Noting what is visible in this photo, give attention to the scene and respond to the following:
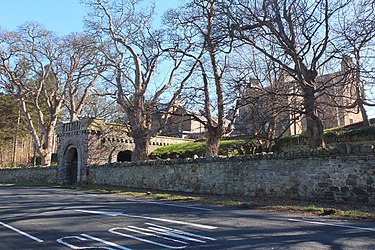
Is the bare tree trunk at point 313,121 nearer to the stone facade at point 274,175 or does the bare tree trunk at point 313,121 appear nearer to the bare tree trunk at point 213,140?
the stone facade at point 274,175

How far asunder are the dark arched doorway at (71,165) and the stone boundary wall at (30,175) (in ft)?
5.42

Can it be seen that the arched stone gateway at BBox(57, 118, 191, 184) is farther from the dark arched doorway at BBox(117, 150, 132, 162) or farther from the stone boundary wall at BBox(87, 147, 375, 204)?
the stone boundary wall at BBox(87, 147, 375, 204)

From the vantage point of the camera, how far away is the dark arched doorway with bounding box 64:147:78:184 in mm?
32500

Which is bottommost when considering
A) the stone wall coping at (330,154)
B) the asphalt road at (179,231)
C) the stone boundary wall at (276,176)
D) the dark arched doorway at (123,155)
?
the asphalt road at (179,231)

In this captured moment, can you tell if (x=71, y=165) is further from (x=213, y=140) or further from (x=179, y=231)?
(x=179, y=231)

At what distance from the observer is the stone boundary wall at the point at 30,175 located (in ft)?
113

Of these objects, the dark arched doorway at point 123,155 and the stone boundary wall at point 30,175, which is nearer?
the dark arched doorway at point 123,155

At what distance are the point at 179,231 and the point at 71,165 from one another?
89.7ft

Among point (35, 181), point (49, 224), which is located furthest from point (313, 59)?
point (35, 181)

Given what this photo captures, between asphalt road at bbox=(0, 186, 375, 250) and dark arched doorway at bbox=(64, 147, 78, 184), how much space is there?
879 inches

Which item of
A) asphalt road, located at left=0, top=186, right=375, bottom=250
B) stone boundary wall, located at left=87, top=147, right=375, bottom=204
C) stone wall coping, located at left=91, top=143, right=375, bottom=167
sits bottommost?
asphalt road, located at left=0, top=186, right=375, bottom=250

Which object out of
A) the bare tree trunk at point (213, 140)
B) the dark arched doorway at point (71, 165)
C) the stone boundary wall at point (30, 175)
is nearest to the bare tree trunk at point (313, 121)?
the bare tree trunk at point (213, 140)

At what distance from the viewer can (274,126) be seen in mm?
19281

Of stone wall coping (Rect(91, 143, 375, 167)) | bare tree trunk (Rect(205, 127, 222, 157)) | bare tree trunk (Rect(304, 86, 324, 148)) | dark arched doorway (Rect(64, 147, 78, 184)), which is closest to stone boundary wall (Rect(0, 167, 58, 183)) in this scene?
dark arched doorway (Rect(64, 147, 78, 184))
